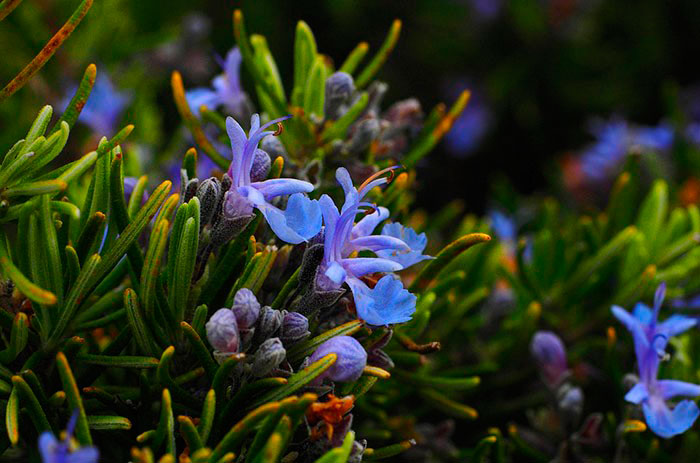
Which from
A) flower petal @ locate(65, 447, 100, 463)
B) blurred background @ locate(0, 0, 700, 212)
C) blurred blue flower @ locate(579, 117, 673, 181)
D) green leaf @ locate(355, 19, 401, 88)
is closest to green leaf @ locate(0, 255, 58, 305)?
flower petal @ locate(65, 447, 100, 463)

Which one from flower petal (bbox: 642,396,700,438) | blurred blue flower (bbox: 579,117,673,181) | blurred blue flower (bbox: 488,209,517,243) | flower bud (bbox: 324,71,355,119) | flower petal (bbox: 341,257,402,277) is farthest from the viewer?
blurred blue flower (bbox: 579,117,673,181)

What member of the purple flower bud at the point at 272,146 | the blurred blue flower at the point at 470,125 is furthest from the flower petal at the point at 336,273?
the blurred blue flower at the point at 470,125

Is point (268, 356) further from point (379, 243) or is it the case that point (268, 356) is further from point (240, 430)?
point (379, 243)

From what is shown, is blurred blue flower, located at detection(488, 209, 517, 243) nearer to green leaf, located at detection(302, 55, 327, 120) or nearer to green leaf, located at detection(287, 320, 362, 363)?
green leaf, located at detection(302, 55, 327, 120)

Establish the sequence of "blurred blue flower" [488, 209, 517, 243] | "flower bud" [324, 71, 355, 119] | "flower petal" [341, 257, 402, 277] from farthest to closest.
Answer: "blurred blue flower" [488, 209, 517, 243]
"flower bud" [324, 71, 355, 119]
"flower petal" [341, 257, 402, 277]

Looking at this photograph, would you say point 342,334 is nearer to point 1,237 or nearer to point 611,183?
point 1,237

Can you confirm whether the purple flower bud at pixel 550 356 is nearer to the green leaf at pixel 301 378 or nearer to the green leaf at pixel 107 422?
the green leaf at pixel 301 378

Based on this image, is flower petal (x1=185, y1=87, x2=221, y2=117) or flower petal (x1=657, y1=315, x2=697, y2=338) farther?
flower petal (x1=185, y1=87, x2=221, y2=117)

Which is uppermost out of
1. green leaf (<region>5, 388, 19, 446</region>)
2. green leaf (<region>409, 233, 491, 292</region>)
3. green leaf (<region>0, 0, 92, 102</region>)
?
green leaf (<region>0, 0, 92, 102</region>)
